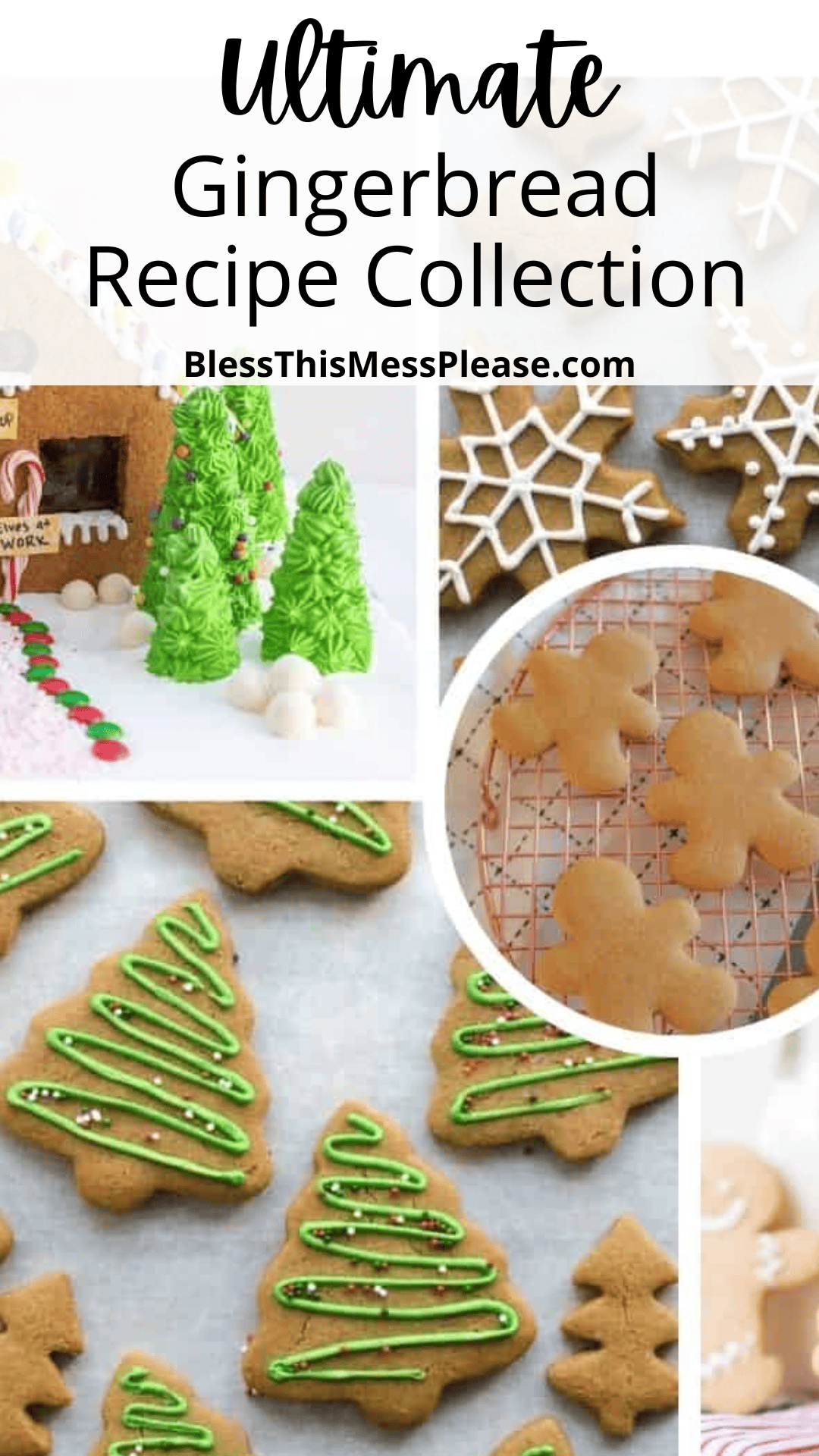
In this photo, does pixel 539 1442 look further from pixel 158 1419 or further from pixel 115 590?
pixel 115 590

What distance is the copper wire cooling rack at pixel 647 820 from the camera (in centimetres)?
182

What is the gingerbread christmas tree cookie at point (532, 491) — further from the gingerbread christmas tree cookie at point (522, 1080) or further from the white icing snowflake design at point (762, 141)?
the gingerbread christmas tree cookie at point (522, 1080)

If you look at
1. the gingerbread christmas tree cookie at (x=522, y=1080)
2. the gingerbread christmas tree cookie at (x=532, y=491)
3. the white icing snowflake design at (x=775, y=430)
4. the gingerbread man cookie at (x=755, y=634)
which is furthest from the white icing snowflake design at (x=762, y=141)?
the gingerbread christmas tree cookie at (x=522, y=1080)

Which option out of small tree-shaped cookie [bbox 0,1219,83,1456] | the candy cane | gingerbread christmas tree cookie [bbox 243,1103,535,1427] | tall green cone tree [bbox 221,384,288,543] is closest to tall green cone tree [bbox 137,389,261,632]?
tall green cone tree [bbox 221,384,288,543]

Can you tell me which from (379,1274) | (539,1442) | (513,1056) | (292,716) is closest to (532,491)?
(292,716)

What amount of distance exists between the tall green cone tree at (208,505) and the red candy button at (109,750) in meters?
0.16

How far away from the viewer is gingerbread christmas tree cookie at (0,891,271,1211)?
66.6 inches

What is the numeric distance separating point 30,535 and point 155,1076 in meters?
0.55

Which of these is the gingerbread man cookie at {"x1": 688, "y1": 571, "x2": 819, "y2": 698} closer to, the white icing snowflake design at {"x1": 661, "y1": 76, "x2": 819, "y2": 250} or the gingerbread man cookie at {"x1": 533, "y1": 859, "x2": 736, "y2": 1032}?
the gingerbread man cookie at {"x1": 533, "y1": 859, "x2": 736, "y2": 1032}

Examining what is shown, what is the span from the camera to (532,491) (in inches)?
70.0

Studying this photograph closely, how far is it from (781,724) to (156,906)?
68 centimetres

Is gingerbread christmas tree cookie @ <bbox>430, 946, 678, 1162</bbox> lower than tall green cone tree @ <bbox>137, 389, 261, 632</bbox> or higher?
lower

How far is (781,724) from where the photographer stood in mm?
1882

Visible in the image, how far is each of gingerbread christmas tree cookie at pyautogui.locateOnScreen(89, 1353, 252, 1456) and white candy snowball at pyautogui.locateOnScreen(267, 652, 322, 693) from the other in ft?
2.15
